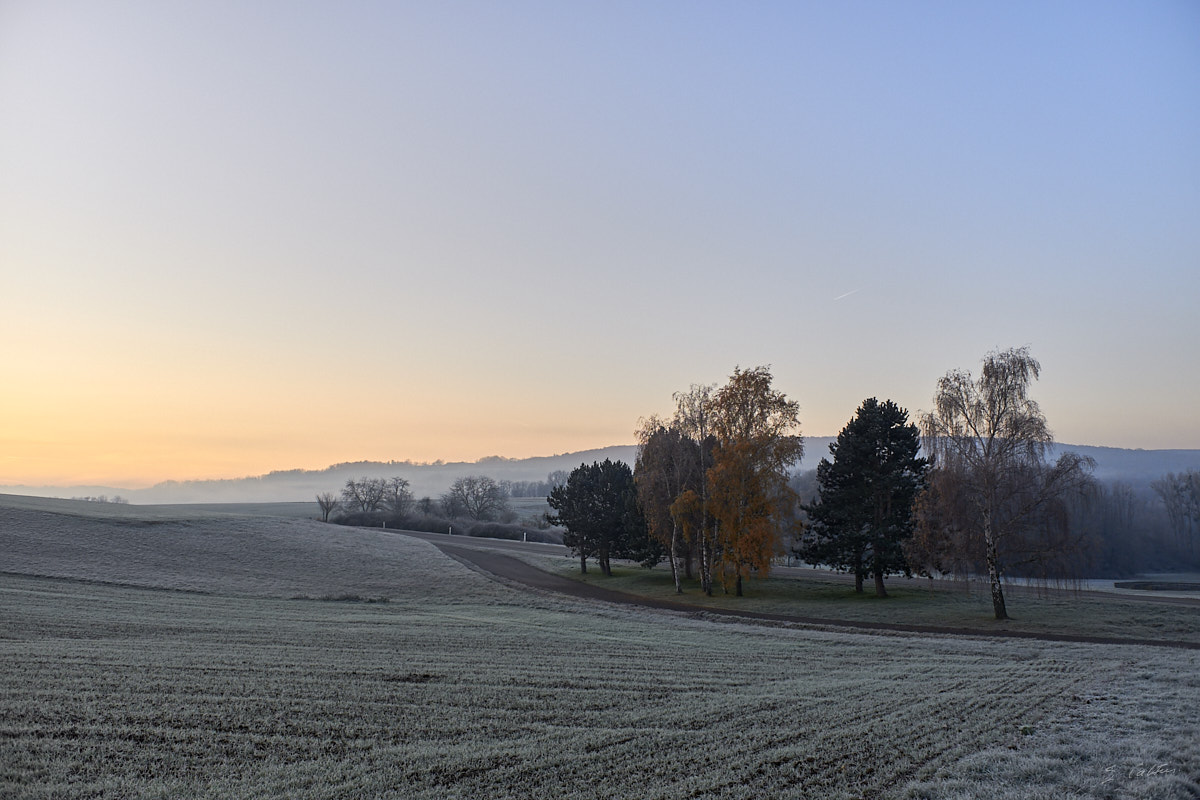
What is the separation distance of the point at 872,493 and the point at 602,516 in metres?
19.5

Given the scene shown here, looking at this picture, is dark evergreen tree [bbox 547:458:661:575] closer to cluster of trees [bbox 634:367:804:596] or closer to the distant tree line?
cluster of trees [bbox 634:367:804:596]

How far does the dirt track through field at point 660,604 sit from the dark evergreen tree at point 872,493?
31.4 feet

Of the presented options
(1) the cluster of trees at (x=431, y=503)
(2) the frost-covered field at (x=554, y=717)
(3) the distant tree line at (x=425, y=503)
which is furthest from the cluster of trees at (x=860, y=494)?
(1) the cluster of trees at (x=431, y=503)

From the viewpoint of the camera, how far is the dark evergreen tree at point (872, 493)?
39531mm

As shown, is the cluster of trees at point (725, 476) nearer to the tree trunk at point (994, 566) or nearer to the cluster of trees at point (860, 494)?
the cluster of trees at point (860, 494)

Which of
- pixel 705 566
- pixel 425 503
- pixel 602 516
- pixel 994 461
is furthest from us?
pixel 425 503

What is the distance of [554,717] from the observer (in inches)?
401

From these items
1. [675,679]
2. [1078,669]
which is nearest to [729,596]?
[1078,669]

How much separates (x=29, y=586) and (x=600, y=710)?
25.8 metres

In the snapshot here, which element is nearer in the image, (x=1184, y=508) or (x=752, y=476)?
(x=752, y=476)

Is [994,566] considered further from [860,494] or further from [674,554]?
[674,554]

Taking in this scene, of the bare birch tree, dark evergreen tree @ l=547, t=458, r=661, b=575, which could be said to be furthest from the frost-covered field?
dark evergreen tree @ l=547, t=458, r=661, b=575

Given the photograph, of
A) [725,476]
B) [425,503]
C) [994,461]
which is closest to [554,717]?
[994,461]

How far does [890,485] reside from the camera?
39.8 m
